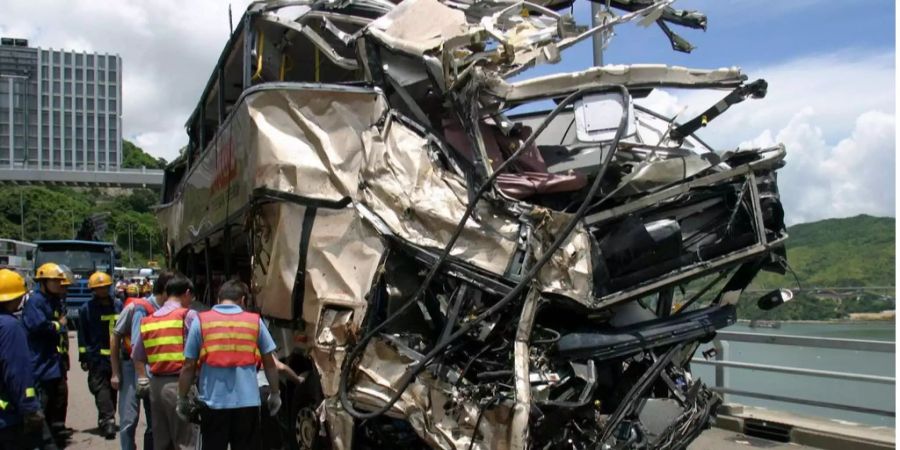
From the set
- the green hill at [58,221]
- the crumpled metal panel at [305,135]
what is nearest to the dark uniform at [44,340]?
the crumpled metal panel at [305,135]

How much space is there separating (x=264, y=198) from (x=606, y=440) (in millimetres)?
2912

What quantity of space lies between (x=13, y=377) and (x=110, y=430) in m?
3.82

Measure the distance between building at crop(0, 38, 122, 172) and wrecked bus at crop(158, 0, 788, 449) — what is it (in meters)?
111

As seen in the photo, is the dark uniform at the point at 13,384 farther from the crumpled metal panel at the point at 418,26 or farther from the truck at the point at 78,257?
the truck at the point at 78,257

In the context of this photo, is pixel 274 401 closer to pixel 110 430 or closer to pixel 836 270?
pixel 110 430

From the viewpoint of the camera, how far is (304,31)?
6.36 meters

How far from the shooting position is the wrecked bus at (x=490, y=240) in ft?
15.3

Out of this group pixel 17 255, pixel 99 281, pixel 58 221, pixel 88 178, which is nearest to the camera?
pixel 99 281

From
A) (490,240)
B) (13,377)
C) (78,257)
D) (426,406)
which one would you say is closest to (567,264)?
(490,240)

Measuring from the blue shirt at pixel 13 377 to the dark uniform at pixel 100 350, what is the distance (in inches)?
136

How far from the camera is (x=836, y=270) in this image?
7641 mm

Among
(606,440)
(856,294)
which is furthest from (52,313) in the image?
A: (856,294)

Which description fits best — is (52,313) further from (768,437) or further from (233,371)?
(768,437)

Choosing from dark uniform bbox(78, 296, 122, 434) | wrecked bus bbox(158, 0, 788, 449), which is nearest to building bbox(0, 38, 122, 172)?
dark uniform bbox(78, 296, 122, 434)
